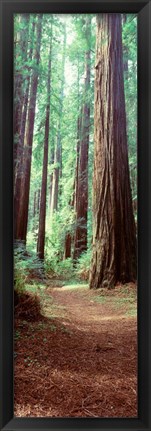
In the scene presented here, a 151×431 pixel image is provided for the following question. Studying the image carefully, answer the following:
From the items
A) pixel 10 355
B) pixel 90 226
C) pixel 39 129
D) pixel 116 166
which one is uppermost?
pixel 39 129

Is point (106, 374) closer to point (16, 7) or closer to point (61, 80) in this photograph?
point (61, 80)

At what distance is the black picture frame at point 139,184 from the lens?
6.72 ft

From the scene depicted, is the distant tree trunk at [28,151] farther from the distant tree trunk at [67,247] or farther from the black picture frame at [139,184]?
the distant tree trunk at [67,247]

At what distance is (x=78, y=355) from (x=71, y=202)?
0.76 m

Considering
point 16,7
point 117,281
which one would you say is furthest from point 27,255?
point 16,7

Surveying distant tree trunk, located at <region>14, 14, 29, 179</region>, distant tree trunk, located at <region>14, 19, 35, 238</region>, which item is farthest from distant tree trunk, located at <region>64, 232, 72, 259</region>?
distant tree trunk, located at <region>14, 14, 29, 179</region>

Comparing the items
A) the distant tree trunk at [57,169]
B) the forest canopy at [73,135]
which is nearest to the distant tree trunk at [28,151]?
the forest canopy at [73,135]

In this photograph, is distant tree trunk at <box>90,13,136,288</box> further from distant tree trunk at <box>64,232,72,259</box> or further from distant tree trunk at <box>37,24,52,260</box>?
distant tree trunk at <box>37,24,52,260</box>

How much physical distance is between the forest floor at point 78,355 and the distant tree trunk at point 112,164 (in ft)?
0.45

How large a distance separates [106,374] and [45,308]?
438mm

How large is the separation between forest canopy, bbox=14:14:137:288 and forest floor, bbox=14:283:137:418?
0.13m

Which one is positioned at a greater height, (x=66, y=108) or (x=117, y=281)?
(x=66, y=108)

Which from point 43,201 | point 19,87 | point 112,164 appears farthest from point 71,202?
point 19,87
